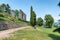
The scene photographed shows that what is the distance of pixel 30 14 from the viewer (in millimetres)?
48812

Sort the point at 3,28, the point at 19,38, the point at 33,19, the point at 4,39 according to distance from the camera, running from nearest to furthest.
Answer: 1. the point at 4,39
2. the point at 19,38
3. the point at 3,28
4. the point at 33,19

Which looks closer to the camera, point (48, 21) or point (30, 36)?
point (30, 36)

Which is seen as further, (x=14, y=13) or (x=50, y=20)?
(x=50, y=20)

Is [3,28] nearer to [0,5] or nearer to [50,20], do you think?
[0,5]

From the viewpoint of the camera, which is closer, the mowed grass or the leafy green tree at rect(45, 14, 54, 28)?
the mowed grass

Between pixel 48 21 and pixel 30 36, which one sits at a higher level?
pixel 30 36

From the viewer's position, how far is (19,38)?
19.5 m

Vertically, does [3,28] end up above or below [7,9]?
below

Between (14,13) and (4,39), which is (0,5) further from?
(4,39)

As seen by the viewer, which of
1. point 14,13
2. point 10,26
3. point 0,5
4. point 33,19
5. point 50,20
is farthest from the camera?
point 50,20

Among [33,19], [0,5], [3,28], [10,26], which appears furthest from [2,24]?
[0,5]

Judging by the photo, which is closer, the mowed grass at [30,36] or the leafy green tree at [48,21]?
the mowed grass at [30,36]

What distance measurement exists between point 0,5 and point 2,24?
3259 cm

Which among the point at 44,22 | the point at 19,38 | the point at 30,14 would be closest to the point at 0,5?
the point at 30,14
